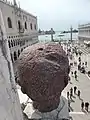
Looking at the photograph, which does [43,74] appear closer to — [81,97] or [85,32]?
[81,97]

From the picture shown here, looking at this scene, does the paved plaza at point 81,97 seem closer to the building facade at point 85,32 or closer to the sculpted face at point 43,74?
the sculpted face at point 43,74

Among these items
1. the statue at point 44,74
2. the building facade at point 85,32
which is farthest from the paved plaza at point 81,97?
the building facade at point 85,32

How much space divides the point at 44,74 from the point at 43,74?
0.02 metres

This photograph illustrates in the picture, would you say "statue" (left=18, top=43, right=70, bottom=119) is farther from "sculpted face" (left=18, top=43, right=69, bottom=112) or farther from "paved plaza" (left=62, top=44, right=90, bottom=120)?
"paved plaza" (left=62, top=44, right=90, bottom=120)

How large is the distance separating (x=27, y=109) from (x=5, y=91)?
1737 mm

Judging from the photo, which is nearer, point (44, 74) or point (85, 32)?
point (44, 74)

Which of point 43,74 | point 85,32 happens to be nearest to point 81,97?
point 43,74

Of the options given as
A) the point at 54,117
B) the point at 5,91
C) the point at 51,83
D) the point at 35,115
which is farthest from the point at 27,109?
the point at 5,91

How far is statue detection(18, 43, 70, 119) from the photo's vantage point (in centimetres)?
228

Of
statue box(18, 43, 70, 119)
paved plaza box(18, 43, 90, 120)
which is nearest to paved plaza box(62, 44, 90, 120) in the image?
paved plaza box(18, 43, 90, 120)

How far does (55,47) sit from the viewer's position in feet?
8.23

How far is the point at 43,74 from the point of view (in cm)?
226

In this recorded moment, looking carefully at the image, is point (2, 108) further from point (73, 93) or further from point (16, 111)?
point (73, 93)

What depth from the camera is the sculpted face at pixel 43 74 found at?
2.28 meters
